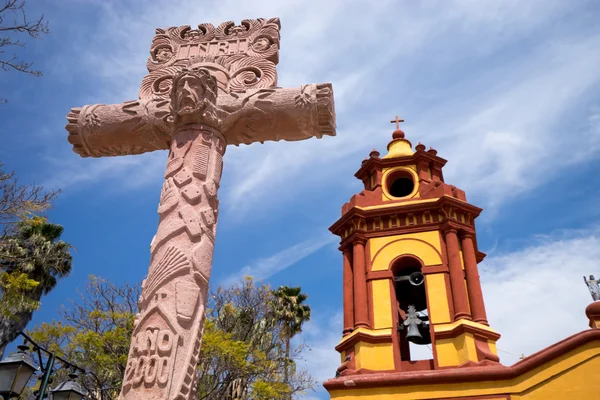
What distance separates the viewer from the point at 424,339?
1257 centimetres

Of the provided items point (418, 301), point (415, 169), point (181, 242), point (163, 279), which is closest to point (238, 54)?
point (181, 242)

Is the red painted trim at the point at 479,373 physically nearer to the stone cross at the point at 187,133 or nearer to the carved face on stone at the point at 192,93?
the stone cross at the point at 187,133

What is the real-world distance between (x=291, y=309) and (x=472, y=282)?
40.1 ft

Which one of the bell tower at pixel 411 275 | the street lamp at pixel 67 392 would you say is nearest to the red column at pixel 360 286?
the bell tower at pixel 411 275

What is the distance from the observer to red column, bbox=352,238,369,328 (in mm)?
12594

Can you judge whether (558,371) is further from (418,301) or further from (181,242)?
(181,242)

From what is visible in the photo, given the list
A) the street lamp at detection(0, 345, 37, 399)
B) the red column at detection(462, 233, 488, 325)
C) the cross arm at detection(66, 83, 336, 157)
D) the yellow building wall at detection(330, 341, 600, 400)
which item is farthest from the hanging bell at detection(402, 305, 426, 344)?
the cross arm at detection(66, 83, 336, 157)

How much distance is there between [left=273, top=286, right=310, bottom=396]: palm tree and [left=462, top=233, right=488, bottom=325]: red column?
10672 millimetres

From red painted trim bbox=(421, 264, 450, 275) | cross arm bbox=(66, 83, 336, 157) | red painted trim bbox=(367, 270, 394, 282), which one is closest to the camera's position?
cross arm bbox=(66, 83, 336, 157)

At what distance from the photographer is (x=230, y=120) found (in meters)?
3.75

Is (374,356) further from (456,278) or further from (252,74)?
(252,74)

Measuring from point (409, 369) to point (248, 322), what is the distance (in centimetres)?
687

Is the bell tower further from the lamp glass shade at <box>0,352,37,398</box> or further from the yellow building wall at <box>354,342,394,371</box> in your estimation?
the lamp glass shade at <box>0,352,37,398</box>

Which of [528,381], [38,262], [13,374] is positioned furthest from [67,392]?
[38,262]
